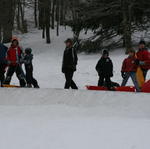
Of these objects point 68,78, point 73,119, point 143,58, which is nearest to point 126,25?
point 143,58

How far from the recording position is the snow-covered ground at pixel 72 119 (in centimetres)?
674

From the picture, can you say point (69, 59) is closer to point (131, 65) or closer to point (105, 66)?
point (105, 66)

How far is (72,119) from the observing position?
8.25 m

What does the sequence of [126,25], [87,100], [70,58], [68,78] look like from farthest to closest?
[126,25]
[68,78]
[70,58]
[87,100]

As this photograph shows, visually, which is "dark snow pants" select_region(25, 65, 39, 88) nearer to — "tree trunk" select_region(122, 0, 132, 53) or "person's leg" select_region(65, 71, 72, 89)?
"person's leg" select_region(65, 71, 72, 89)

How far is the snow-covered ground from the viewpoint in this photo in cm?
674

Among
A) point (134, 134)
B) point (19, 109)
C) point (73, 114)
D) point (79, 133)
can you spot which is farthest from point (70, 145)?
point (19, 109)

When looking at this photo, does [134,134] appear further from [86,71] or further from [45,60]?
[45,60]

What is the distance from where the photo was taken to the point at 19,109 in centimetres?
933

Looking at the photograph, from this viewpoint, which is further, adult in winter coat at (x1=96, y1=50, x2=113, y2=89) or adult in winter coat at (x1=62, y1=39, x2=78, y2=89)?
adult in winter coat at (x1=96, y1=50, x2=113, y2=89)

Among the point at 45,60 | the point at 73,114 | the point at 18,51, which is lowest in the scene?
the point at 45,60

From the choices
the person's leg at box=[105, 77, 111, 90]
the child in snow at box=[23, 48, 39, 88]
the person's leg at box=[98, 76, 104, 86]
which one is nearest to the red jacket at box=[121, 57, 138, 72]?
the person's leg at box=[105, 77, 111, 90]

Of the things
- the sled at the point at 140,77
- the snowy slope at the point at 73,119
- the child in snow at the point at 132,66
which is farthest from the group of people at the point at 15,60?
the sled at the point at 140,77

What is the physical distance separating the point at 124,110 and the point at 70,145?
8.26 ft
